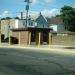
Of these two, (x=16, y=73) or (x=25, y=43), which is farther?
(x=25, y=43)

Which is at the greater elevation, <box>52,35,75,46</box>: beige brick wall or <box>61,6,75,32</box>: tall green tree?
<box>61,6,75,32</box>: tall green tree

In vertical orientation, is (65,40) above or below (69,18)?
below

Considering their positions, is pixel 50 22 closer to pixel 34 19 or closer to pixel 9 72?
pixel 34 19

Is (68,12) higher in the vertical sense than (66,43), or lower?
higher

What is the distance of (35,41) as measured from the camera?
60.9 m

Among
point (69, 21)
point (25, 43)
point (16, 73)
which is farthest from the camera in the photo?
point (69, 21)

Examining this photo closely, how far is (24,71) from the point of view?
16.3 meters

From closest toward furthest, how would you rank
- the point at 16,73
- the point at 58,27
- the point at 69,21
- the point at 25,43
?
the point at 16,73 → the point at 25,43 → the point at 69,21 → the point at 58,27

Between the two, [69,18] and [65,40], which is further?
[69,18]

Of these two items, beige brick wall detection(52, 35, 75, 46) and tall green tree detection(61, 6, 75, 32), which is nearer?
beige brick wall detection(52, 35, 75, 46)

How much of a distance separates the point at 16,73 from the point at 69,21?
78.4 meters

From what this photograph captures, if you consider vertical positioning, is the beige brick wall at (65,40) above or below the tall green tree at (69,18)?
below

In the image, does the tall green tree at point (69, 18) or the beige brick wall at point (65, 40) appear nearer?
the beige brick wall at point (65, 40)

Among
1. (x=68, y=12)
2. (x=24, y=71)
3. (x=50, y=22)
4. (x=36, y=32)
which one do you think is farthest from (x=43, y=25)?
(x=24, y=71)
